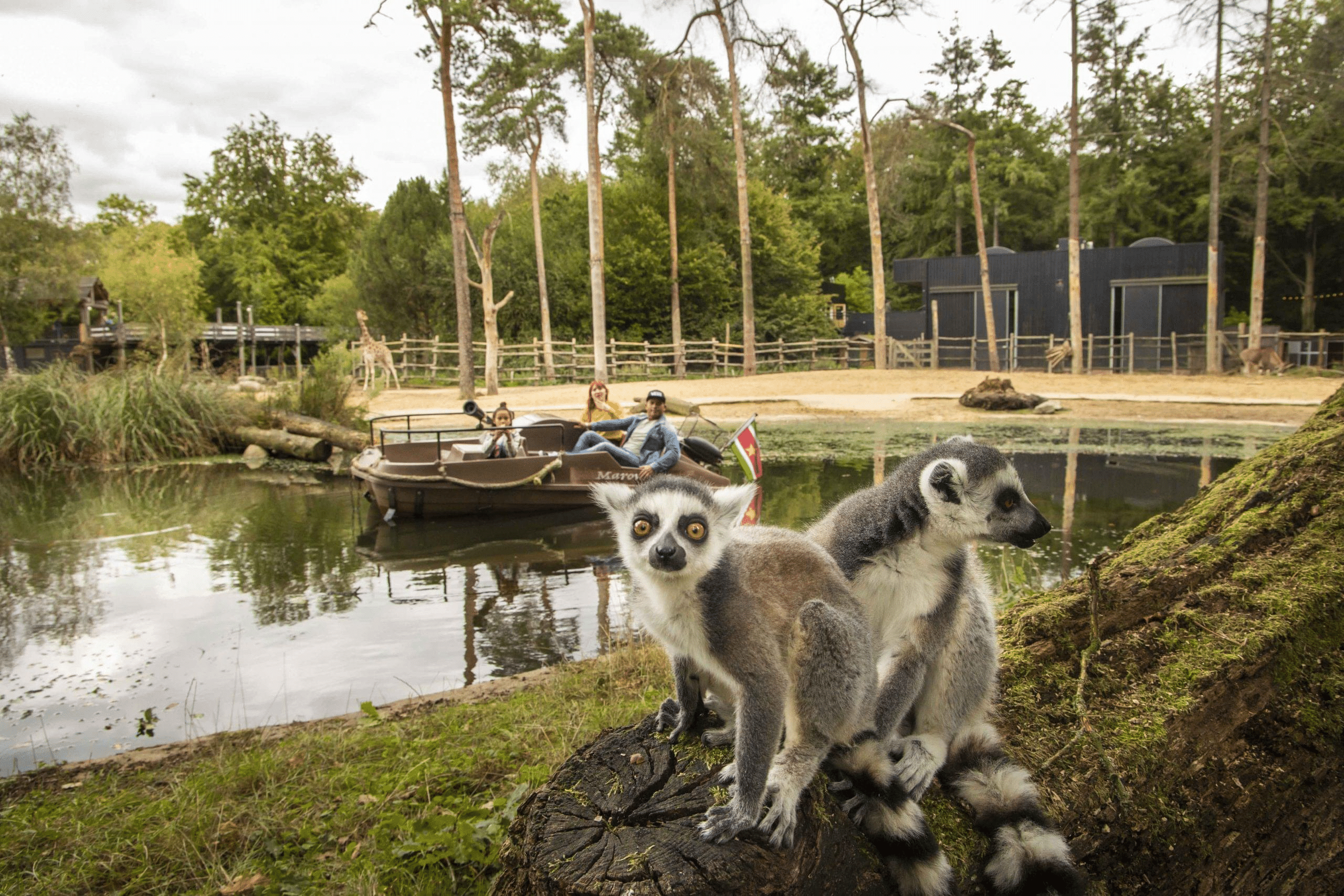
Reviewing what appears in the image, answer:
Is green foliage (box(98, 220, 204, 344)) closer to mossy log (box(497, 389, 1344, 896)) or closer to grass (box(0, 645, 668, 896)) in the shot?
grass (box(0, 645, 668, 896))

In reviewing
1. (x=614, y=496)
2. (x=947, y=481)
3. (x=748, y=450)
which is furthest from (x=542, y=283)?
(x=947, y=481)

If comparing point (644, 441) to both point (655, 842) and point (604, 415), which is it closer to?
point (604, 415)

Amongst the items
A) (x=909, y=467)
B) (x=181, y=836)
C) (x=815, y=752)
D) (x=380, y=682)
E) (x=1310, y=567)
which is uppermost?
(x=909, y=467)

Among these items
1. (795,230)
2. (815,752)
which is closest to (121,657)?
(815,752)

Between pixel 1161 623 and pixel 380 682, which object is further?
pixel 380 682

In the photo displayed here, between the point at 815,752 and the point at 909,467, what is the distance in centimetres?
110

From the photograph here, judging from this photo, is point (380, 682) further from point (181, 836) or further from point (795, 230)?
point (795, 230)

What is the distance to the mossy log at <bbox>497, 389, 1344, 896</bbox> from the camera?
1.98m

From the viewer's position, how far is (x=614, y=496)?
2.88 m

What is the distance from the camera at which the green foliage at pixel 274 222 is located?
203ft

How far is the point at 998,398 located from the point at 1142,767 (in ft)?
78.6

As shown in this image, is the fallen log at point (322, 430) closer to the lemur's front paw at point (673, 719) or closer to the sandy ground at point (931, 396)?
the sandy ground at point (931, 396)

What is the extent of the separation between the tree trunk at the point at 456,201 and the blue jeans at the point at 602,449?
14.1 metres

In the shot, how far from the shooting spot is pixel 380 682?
6.81 meters
